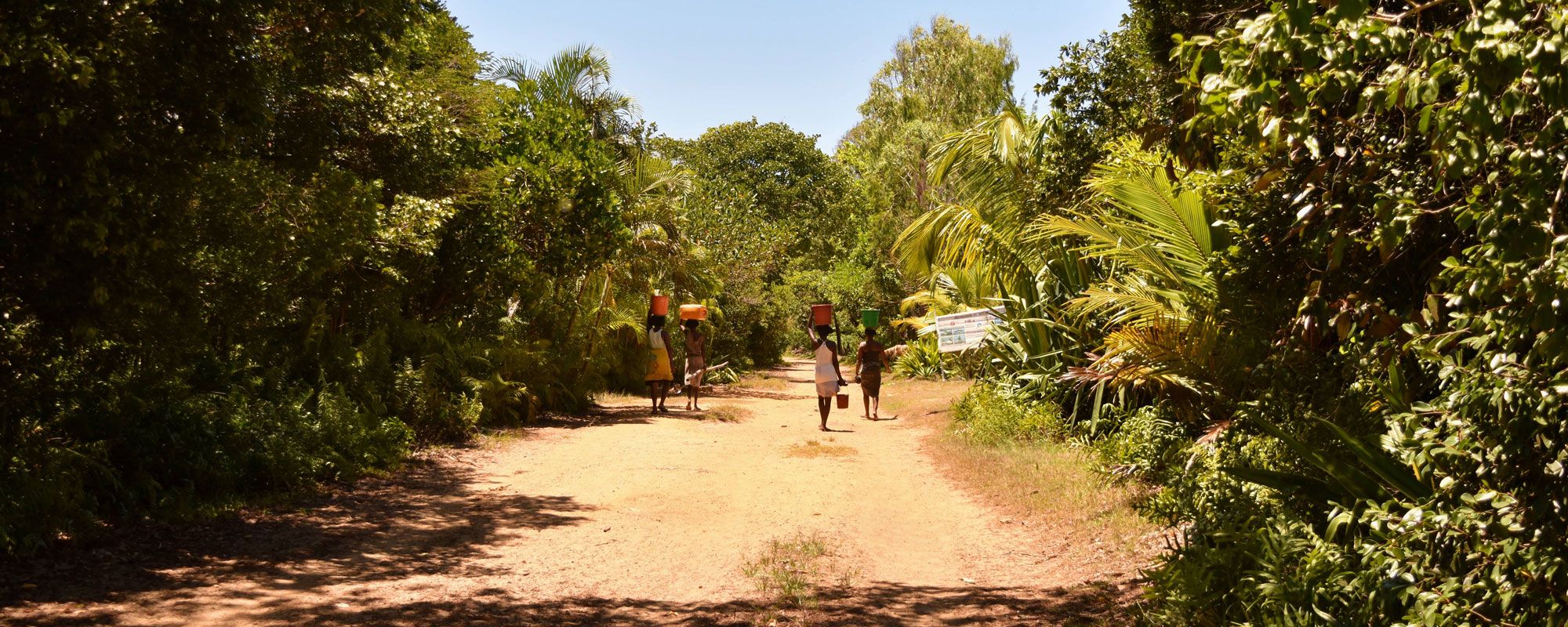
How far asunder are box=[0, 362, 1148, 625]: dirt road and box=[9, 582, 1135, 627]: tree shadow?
0.06 feet

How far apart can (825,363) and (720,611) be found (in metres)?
10.5

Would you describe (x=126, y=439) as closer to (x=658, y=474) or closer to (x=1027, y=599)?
(x=658, y=474)

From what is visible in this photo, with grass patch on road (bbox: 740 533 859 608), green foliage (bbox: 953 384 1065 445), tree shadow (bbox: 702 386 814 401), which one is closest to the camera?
grass patch on road (bbox: 740 533 859 608)

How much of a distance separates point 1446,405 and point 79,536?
25.1ft

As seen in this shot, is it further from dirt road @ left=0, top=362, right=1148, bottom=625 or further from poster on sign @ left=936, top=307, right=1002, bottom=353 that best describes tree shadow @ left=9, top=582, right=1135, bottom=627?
poster on sign @ left=936, top=307, right=1002, bottom=353

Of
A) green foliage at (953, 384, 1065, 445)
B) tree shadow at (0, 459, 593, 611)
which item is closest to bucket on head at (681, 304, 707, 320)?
green foliage at (953, 384, 1065, 445)

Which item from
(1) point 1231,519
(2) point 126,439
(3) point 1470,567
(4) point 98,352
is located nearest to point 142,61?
(4) point 98,352

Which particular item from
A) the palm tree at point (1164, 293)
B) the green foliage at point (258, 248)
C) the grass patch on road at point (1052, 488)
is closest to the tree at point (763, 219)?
the green foliage at point (258, 248)

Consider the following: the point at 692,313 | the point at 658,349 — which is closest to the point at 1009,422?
the point at 658,349

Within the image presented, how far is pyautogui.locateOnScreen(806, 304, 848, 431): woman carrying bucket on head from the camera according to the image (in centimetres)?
1633

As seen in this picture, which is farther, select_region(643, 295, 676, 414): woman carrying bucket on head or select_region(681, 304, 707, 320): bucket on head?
select_region(681, 304, 707, 320): bucket on head

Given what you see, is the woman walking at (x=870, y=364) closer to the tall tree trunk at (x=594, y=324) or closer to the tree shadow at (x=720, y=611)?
the tall tree trunk at (x=594, y=324)

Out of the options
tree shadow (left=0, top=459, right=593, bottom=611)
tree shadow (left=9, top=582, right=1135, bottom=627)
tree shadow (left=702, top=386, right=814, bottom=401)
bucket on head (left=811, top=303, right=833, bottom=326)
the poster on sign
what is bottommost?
tree shadow (left=9, top=582, right=1135, bottom=627)

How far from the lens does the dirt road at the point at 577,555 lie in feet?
20.0
